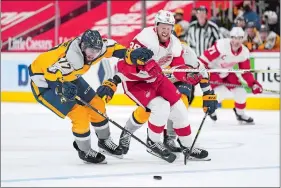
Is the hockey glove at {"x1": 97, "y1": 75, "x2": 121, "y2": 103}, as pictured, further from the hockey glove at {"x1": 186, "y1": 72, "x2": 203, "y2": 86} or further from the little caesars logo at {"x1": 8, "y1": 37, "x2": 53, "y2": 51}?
the little caesars logo at {"x1": 8, "y1": 37, "x2": 53, "y2": 51}

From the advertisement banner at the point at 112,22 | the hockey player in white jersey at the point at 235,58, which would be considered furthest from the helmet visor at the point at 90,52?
the advertisement banner at the point at 112,22

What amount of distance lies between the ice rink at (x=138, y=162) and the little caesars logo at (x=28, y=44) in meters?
3.14

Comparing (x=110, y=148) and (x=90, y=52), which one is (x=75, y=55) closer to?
(x=90, y=52)

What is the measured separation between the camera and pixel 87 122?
4461mm

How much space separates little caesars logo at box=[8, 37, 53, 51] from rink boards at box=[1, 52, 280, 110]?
13.4 inches

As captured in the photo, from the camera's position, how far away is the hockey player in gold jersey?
4316mm

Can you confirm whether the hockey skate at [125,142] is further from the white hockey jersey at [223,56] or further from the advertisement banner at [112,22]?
the advertisement banner at [112,22]

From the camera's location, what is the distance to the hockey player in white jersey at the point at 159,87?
4504 mm

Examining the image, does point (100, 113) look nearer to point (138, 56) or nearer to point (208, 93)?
point (138, 56)

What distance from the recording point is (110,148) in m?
4.74

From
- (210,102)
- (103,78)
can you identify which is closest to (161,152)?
(210,102)

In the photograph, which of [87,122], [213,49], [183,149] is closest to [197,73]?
[183,149]

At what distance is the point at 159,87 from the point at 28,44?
19.9 ft

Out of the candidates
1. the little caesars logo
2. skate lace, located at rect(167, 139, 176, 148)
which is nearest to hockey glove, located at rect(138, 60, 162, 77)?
skate lace, located at rect(167, 139, 176, 148)
